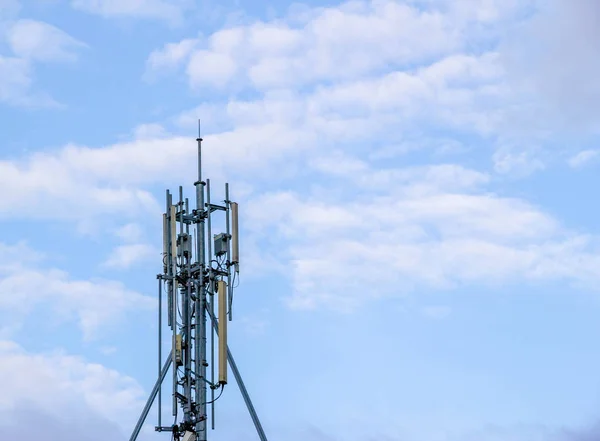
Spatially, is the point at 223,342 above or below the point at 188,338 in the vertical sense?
below

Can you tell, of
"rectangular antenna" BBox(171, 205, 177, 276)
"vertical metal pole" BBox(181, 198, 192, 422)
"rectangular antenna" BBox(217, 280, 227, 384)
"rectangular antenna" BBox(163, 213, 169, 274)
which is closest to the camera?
"rectangular antenna" BBox(217, 280, 227, 384)

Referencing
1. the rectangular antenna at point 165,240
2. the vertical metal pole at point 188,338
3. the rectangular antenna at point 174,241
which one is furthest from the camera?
the rectangular antenna at point 165,240

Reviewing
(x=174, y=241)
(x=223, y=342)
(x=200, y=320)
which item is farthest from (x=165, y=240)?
(x=223, y=342)

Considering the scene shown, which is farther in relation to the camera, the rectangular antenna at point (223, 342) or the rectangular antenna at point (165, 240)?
the rectangular antenna at point (165, 240)

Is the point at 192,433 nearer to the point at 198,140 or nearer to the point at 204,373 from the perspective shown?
the point at 204,373

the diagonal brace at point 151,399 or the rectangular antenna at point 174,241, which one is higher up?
the rectangular antenna at point 174,241

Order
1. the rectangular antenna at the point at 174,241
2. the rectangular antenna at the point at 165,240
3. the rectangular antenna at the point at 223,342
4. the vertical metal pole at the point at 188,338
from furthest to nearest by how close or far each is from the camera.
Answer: the rectangular antenna at the point at 165,240 → the rectangular antenna at the point at 174,241 → the vertical metal pole at the point at 188,338 → the rectangular antenna at the point at 223,342

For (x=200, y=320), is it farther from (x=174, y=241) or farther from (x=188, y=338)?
(x=174, y=241)

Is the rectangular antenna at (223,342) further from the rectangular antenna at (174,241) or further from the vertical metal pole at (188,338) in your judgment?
the rectangular antenna at (174,241)

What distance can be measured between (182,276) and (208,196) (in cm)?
435

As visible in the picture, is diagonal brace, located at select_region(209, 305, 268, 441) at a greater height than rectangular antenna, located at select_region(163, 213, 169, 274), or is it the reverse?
rectangular antenna, located at select_region(163, 213, 169, 274)

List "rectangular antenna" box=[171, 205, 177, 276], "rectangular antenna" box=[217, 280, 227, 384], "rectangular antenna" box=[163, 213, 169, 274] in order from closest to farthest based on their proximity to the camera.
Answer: "rectangular antenna" box=[217, 280, 227, 384] → "rectangular antenna" box=[171, 205, 177, 276] → "rectangular antenna" box=[163, 213, 169, 274]

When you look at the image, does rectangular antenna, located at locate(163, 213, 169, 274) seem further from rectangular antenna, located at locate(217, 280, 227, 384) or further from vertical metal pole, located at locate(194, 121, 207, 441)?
rectangular antenna, located at locate(217, 280, 227, 384)

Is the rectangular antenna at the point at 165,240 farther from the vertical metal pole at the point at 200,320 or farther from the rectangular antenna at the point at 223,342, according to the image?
the rectangular antenna at the point at 223,342
